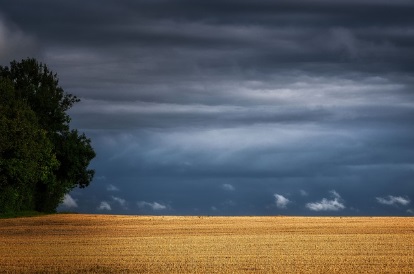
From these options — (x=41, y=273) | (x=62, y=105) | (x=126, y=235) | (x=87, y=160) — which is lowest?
(x=41, y=273)

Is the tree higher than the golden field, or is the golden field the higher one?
the tree

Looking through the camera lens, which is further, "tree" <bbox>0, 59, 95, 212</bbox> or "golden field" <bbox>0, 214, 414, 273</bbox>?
"tree" <bbox>0, 59, 95, 212</bbox>

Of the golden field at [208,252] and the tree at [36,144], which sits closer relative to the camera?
the golden field at [208,252]

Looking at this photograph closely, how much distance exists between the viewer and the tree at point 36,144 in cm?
8162

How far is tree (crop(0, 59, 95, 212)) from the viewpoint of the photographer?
268 ft

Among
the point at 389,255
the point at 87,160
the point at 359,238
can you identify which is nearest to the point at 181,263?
the point at 389,255

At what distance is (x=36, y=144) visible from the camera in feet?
278

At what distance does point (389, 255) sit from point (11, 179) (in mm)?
54046

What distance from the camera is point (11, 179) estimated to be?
8288 cm

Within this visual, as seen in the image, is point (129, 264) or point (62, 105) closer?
point (129, 264)

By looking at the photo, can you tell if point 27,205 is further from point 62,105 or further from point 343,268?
point 343,268

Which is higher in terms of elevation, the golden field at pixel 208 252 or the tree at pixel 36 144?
the tree at pixel 36 144

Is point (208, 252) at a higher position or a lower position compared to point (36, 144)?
lower

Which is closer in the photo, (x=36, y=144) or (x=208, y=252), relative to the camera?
(x=208, y=252)
